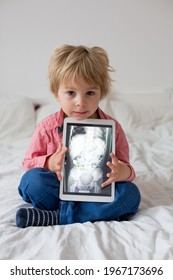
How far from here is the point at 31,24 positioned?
1.97 metres

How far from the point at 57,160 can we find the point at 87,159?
0.28ft

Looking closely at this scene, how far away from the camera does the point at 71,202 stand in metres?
0.96

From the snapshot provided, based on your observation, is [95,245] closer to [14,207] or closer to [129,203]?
[129,203]

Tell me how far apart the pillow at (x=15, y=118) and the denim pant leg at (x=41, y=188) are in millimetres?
801

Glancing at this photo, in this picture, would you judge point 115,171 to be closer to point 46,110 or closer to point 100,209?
point 100,209

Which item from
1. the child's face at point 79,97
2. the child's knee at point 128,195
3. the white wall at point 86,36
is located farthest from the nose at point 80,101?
the white wall at point 86,36

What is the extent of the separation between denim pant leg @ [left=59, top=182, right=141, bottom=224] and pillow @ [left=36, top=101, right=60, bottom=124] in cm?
99

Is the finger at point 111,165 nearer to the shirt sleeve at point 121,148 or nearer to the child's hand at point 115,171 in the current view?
the child's hand at point 115,171

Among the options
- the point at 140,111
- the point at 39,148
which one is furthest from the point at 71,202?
the point at 140,111

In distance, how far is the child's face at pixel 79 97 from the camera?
0.93 meters

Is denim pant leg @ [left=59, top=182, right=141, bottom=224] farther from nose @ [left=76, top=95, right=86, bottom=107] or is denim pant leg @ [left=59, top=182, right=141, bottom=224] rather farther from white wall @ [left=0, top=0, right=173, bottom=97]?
white wall @ [left=0, top=0, right=173, bottom=97]

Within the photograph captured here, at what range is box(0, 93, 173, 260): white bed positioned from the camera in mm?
789

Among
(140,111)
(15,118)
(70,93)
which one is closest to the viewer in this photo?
(70,93)

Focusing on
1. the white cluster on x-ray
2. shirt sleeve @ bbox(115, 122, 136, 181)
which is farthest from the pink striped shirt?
the white cluster on x-ray
